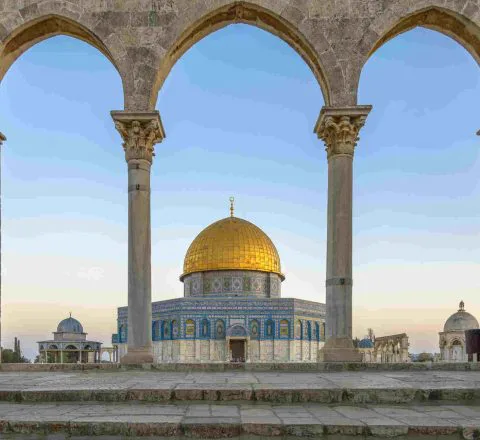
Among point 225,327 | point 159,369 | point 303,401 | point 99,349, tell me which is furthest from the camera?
point 99,349

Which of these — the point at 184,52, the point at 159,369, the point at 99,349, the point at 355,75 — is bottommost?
the point at 99,349

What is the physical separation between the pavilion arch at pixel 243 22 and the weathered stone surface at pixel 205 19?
3cm

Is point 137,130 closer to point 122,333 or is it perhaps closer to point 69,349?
point 122,333

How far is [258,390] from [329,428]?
1.43 m

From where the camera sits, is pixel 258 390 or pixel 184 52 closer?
pixel 258 390

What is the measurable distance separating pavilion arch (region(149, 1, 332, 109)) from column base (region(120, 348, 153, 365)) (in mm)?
4362

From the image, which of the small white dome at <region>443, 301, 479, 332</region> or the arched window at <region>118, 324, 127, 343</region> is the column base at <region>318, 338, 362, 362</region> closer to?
the small white dome at <region>443, 301, 479, 332</region>

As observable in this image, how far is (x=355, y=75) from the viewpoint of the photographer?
10766 mm

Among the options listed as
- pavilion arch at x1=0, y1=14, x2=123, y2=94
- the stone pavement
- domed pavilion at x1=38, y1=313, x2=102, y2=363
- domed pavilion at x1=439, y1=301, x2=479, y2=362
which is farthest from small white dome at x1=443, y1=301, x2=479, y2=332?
pavilion arch at x1=0, y1=14, x2=123, y2=94

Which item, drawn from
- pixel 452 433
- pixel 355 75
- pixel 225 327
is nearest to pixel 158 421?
pixel 452 433

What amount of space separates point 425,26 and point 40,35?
7.39 m

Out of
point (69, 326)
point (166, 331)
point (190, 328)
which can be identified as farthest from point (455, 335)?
point (69, 326)

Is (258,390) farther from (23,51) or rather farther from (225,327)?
(225,327)

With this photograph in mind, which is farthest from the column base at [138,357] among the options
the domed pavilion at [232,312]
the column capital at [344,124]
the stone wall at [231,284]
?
the stone wall at [231,284]
